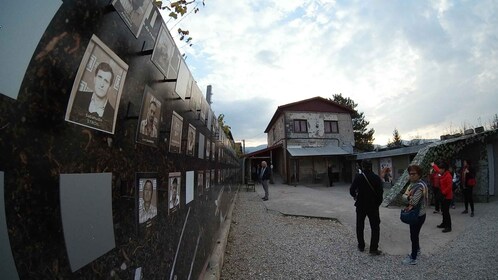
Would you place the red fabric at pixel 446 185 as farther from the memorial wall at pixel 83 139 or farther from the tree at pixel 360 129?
the tree at pixel 360 129

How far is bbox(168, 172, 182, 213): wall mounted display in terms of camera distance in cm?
207

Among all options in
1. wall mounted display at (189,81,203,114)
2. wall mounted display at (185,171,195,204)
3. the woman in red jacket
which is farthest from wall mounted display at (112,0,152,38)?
the woman in red jacket

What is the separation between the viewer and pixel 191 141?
2898mm

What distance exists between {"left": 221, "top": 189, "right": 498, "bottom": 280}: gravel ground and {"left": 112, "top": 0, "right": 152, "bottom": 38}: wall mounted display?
158 inches

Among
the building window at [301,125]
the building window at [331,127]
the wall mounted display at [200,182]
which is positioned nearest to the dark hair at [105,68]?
the wall mounted display at [200,182]

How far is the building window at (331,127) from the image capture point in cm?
2566

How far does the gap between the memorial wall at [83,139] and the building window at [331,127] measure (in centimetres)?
2513

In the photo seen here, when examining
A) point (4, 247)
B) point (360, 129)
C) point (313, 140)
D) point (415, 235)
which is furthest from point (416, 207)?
point (360, 129)

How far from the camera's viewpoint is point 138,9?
1.44 meters

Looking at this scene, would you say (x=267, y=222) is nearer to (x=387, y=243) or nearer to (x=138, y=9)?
(x=387, y=243)

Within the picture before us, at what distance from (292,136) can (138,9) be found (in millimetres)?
23708

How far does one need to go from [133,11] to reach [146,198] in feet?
3.46

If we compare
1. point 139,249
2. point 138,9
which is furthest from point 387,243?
point 138,9

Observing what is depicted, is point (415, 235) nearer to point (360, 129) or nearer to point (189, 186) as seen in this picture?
point (189, 186)
